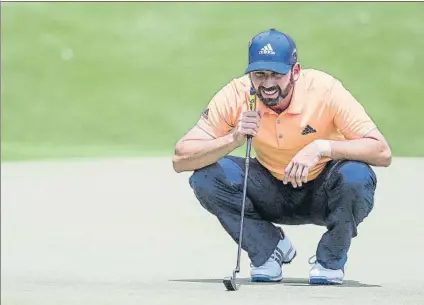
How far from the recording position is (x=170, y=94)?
763 inches

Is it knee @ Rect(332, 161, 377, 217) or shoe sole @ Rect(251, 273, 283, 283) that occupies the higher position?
knee @ Rect(332, 161, 377, 217)

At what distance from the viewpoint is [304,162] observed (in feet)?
23.5

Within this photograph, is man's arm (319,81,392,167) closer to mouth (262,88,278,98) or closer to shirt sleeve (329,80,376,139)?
shirt sleeve (329,80,376,139)

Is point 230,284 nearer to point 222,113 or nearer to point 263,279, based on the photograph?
point 263,279

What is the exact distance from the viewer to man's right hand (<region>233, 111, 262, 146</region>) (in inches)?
284

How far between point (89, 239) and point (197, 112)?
8.93 m

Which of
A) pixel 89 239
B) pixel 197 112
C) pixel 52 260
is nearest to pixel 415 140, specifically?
pixel 197 112

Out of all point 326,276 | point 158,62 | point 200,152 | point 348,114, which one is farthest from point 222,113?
point 158,62

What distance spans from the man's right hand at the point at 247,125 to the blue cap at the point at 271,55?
0.25 m

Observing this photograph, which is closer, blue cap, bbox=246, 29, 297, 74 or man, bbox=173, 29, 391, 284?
blue cap, bbox=246, 29, 297, 74

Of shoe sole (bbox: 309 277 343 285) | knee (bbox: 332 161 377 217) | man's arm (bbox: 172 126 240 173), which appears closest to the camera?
knee (bbox: 332 161 377 217)

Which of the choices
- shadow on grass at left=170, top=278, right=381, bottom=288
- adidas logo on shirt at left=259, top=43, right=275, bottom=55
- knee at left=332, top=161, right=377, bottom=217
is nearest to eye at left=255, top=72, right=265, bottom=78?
adidas logo on shirt at left=259, top=43, right=275, bottom=55

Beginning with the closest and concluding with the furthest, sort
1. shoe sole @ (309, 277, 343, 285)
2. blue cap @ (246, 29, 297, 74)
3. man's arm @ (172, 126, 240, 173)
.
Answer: blue cap @ (246, 29, 297, 74) < man's arm @ (172, 126, 240, 173) < shoe sole @ (309, 277, 343, 285)

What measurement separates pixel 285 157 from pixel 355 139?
453 mm
